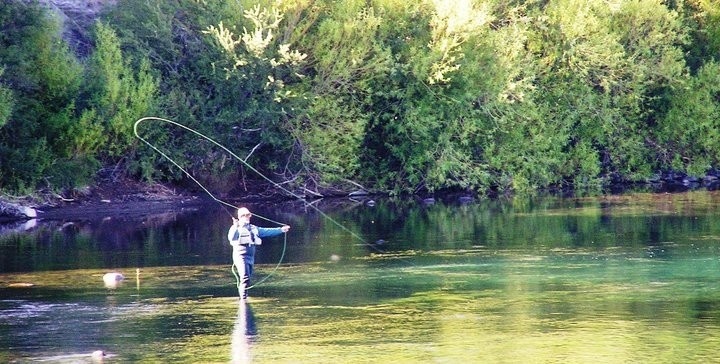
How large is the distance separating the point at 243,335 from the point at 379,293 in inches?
181

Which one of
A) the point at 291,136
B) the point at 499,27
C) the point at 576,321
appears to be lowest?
the point at 576,321

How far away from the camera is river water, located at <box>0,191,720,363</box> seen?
16531mm

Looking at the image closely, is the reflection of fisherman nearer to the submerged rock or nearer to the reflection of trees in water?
the reflection of trees in water

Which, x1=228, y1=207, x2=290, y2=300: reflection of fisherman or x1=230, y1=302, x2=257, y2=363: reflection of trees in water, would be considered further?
x1=228, y1=207, x2=290, y2=300: reflection of fisherman

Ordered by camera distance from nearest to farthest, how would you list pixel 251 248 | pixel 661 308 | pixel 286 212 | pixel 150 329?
1. pixel 150 329
2. pixel 661 308
3. pixel 251 248
4. pixel 286 212

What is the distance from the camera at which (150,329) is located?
18250 mm

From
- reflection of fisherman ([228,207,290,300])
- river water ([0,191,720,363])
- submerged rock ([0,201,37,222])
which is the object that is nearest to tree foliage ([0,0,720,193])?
submerged rock ([0,201,37,222])

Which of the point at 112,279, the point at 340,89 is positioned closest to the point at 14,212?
the point at 340,89

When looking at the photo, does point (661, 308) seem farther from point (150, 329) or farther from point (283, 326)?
point (150, 329)

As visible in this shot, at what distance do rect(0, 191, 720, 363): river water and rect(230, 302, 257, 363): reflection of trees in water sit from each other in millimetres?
38

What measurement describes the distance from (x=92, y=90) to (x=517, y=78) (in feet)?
59.1

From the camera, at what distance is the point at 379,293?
21.8 m

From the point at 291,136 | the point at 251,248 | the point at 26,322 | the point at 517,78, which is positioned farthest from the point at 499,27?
the point at 26,322

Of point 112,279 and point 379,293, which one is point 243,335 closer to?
point 379,293
